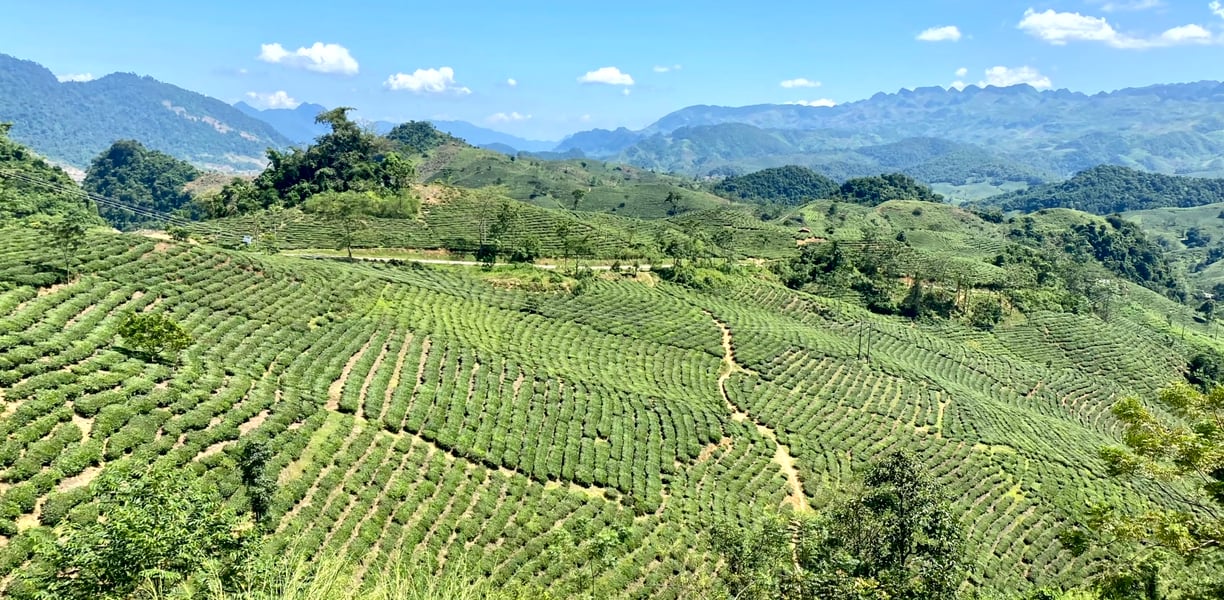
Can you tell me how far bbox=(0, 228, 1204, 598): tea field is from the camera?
2278cm

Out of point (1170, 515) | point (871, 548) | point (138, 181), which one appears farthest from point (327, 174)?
point (1170, 515)

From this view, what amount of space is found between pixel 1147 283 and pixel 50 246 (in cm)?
20171

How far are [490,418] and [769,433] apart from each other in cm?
2091

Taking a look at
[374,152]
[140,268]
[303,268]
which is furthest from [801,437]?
[374,152]

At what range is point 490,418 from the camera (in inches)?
1310

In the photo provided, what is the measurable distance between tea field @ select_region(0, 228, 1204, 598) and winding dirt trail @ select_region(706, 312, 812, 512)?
0.23 m

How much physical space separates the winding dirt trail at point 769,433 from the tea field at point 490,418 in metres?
0.23

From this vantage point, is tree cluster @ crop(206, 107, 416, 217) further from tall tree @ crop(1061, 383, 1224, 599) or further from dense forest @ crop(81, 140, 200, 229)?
tall tree @ crop(1061, 383, 1224, 599)

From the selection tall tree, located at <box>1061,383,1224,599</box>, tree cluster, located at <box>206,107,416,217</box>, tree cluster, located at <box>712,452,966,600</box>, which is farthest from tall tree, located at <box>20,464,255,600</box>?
tree cluster, located at <box>206,107,416,217</box>

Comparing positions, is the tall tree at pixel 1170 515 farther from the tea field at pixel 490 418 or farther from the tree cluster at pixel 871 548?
the tea field at pixel 490 418

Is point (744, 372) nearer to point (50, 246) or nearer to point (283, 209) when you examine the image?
point (50, 246)

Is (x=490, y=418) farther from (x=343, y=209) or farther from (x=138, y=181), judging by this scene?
(x=138, y=181)

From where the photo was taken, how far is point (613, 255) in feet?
287

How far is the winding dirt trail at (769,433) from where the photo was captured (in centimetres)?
3606
